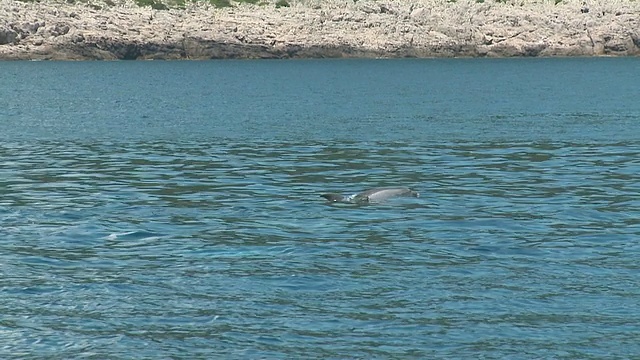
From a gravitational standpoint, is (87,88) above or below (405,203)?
below

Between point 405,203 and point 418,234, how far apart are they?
542 cm

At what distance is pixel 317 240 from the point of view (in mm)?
29609

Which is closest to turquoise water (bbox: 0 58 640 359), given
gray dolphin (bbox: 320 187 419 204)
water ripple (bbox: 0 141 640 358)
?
water ripple (bbox: 0 141 640 358)

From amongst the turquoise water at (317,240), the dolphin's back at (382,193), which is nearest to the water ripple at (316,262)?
the turquoise water at (317,240)

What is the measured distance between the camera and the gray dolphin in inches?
1423

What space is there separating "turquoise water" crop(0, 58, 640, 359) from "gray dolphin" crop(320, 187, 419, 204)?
0.60 m

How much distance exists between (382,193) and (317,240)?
7517mm

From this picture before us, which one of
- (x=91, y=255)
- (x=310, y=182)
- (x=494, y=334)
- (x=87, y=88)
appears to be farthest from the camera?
(x=87, y=88)

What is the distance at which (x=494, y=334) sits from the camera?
815 inches

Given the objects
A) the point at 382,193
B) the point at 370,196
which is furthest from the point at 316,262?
the point at 382,193

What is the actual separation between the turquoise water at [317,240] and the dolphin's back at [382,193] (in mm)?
631

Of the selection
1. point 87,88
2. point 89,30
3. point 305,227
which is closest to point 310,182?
point 305,227

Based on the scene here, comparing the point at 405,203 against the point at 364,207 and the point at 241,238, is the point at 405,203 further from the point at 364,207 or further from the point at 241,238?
the point at 241,238

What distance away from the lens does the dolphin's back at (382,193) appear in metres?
36.2
